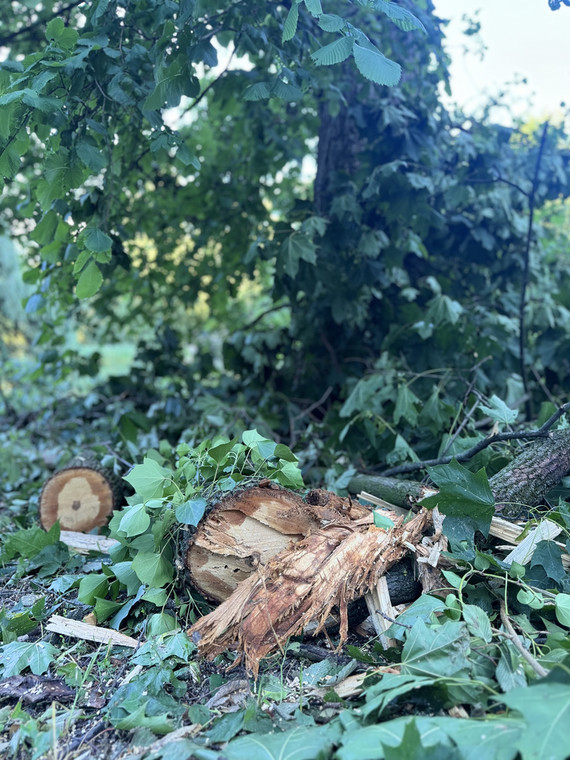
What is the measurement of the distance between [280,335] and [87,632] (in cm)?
269

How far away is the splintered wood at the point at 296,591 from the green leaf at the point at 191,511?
252 mm

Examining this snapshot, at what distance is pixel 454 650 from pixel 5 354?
6651 millimetres

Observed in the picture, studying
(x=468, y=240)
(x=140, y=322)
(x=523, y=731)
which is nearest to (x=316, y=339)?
(x=468, y=240)

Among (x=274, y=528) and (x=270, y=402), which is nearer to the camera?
(x=274, y=528)

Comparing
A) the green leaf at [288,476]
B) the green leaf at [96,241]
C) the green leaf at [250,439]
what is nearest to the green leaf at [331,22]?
the green leaf at [96,241]

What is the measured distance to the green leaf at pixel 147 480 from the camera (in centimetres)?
187

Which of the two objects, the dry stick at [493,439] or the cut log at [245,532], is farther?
the dry stick at [493,439]

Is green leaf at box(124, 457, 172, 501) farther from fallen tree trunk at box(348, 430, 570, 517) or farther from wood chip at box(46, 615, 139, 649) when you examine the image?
fallen tree trunk at box(348, 430, 570, 517)

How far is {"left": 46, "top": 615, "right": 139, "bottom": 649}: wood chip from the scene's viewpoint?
180 centimetres

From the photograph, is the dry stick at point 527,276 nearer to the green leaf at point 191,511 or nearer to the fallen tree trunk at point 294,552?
the fallen tree trunk at point 294,552

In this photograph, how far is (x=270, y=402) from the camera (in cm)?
399

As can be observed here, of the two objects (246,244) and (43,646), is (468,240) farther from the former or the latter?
(43,646)

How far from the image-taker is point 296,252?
296 centimetres

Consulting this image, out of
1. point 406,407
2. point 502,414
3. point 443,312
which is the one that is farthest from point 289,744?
point 443,312
